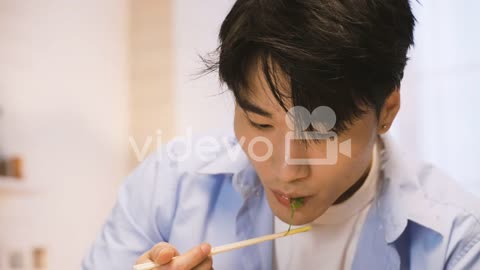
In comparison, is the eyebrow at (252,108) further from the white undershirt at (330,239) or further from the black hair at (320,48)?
the white undershirt at (330,239)

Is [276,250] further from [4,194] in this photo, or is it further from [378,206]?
[4,194]

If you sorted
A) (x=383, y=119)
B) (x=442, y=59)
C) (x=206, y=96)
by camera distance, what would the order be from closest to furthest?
1. (x=383, y=119)
2. (x=206, y=96)
3. (x=442, y=59)

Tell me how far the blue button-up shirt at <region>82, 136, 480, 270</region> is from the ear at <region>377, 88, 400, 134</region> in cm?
10

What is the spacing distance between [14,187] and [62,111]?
19 cm

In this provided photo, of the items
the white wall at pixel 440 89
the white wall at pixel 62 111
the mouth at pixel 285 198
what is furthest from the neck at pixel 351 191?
the white wall at pixel 62 111

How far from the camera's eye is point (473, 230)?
648mm

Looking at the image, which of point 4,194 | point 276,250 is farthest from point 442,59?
point 4,194

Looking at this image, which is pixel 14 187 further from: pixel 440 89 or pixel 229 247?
pixel 440 89

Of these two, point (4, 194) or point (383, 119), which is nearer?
point (383, 119)

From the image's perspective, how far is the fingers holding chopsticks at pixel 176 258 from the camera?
54cm

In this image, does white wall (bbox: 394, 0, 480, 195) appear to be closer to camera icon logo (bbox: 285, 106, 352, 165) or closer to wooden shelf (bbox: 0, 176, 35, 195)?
camera icon logo (bbox: 285, 106, 352, 165)

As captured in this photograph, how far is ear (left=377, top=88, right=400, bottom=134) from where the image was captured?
2.00 feet

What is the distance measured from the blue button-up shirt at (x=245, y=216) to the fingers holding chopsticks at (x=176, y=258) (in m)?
0.13

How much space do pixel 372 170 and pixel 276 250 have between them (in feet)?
0.58
